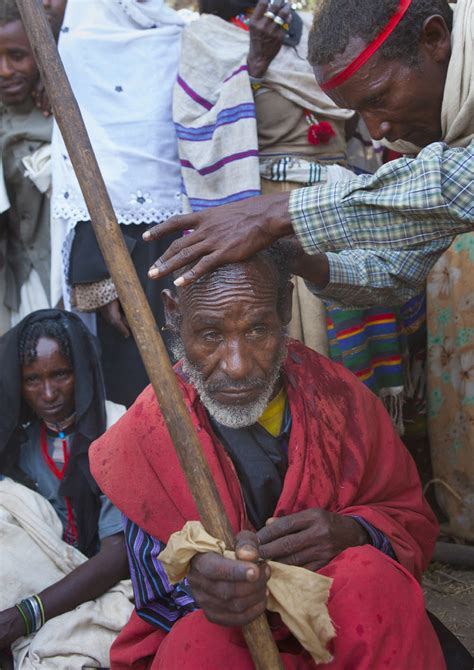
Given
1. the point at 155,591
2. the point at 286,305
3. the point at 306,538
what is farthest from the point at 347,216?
the point at 155,591

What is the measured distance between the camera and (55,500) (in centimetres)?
357

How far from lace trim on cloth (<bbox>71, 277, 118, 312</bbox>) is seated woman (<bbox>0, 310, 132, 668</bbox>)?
0.16 meters

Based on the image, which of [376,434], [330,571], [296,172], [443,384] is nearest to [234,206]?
[376,434]

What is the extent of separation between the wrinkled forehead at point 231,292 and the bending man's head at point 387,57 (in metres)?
0.63

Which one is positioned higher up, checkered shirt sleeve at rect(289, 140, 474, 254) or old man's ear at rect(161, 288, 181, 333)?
checkered shirt sleeve at rect(289, 140, 474, 254)

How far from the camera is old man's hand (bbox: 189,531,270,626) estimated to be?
6.65 feet

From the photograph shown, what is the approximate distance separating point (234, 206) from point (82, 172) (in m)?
0.50

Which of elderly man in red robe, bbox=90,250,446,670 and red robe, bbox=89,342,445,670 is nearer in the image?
red robe, bbox=89,342,445,670

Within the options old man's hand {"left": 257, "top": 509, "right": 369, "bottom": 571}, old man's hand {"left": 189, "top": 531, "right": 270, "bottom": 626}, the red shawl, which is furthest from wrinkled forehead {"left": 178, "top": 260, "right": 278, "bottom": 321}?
old man's hand {"left": 189, "top": 531, "right": 270, "bottom": 626}

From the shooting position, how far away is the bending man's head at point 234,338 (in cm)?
258

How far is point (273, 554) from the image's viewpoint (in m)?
2.37

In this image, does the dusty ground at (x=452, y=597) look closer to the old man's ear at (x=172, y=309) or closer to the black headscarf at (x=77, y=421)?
the black headscarf at (x=77, y=421)

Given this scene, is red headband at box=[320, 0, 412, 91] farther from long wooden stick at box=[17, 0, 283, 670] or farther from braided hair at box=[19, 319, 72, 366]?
braided hair at box=[19, 319, 72, 366]

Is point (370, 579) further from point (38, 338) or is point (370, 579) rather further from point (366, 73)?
point (38, 338)
